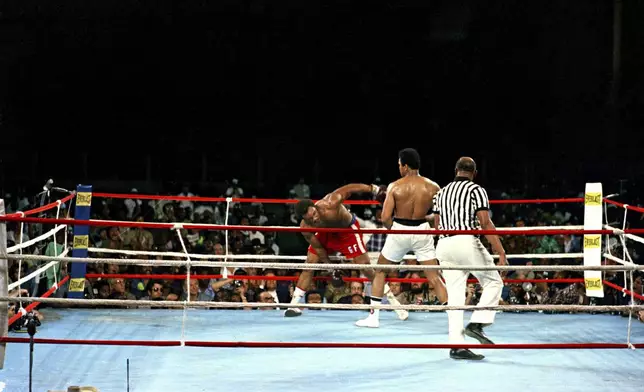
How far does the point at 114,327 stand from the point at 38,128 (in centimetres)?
941

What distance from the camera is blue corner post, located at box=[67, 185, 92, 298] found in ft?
21.6

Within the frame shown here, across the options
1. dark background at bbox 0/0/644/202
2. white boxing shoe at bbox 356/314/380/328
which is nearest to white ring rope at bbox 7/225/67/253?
white boxing shoe at bbox 356/314/380/328

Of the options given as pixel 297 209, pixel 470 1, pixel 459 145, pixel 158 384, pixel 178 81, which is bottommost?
pixel 158 384

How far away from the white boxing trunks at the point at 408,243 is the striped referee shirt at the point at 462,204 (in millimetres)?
766

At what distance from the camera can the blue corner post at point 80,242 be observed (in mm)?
6578

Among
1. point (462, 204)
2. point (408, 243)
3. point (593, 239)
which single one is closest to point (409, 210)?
point (408, 243)

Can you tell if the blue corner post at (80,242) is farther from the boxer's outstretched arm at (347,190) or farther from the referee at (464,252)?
the referee at (464,252)

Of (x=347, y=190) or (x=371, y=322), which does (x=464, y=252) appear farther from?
(x=347, y=190)

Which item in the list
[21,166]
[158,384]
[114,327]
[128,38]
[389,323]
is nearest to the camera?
[158,384]

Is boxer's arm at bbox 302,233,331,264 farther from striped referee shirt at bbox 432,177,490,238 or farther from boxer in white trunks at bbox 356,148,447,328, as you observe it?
striped referee shirt at bbox 432,177,490,238

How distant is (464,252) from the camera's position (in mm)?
4938

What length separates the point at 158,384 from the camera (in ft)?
13.9

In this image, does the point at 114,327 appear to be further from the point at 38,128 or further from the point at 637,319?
the point at 38,128

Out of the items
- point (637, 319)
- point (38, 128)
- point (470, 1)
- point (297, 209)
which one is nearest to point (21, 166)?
point (38, 128)
